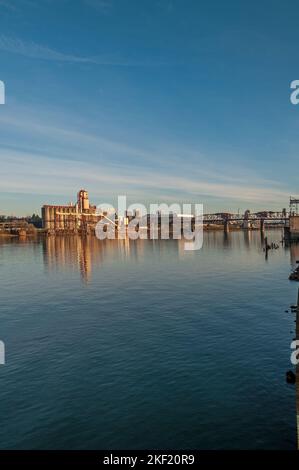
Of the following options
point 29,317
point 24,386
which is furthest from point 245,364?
point 29,317

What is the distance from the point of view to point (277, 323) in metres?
36.9

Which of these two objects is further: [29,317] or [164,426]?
[29,317]

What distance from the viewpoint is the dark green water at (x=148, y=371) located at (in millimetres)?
18125

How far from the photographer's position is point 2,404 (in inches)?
839

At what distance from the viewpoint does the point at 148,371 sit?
25469 mm

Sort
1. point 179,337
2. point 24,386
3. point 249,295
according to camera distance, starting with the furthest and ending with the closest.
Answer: point 249,295
point 179,337
point 24,386

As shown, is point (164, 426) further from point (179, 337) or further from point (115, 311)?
point (115, 311)

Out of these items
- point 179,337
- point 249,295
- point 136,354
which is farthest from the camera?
point 249,295

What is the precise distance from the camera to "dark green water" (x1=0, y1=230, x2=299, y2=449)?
1812 cm

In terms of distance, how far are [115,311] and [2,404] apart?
2320 centimetres
